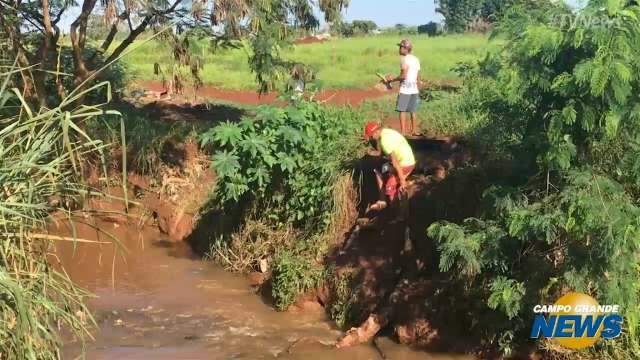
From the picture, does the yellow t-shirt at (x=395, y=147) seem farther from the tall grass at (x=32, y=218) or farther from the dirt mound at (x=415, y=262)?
the tall grass at (x=32, y=218)

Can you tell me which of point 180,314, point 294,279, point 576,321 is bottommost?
point 180,314

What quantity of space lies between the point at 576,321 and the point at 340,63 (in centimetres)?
1703

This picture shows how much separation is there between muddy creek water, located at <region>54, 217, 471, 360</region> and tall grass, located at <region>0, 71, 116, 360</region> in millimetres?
2007

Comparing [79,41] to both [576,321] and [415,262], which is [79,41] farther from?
[576,321]

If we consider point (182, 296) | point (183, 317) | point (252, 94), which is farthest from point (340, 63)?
point (183, 317)

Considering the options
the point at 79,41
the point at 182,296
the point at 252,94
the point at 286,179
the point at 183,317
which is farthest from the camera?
the point at 252,94

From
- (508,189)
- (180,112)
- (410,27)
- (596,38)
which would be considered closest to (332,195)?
(508,189)

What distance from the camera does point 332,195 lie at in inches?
367

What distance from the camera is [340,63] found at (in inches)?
887

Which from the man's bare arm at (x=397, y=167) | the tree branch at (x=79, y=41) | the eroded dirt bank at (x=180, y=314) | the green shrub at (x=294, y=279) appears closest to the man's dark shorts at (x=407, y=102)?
the man's bare arm at (x=397, y=167)

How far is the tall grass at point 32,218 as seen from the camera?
3535 mm

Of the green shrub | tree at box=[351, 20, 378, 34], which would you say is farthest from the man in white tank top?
tree at box=[351, 20, 378, 34]

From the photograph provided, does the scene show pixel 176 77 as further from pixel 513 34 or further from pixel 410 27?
pixel 410 27

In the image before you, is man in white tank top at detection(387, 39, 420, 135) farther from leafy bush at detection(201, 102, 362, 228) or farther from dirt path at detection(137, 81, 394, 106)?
dirt path at detection(137, 81, 394, 106)
